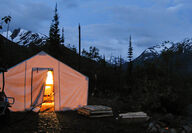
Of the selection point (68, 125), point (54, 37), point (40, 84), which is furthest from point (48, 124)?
point (54, 37)

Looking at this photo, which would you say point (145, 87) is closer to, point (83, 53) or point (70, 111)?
point (70, 111)

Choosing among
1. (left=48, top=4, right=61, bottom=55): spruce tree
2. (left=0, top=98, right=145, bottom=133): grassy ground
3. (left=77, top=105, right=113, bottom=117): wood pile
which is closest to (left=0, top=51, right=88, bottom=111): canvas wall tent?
(left=0, top=98, right=145, bottom=133): grassy ground

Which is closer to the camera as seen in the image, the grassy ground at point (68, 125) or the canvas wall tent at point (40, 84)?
the grassy ground at point (68, 125)

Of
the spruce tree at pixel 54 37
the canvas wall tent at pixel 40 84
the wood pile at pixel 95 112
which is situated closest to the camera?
the wood pile at pixel 95 112

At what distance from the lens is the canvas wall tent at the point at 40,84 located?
919 centimetres

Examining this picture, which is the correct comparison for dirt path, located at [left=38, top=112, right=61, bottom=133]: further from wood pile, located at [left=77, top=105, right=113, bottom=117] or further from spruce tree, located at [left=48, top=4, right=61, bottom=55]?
spruce tree, located at [left=48, top=4, right=61, bottom=55]

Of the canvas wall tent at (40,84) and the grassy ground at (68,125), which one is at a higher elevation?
the canvas wall tent at (40,84)

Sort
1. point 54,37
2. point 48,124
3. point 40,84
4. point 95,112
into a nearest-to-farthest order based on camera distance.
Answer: point 48,124 < point 95,112 < point 40,84 < point 54,37

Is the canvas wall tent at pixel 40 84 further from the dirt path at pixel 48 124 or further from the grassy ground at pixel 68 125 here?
the dirt path at pixel 48 124

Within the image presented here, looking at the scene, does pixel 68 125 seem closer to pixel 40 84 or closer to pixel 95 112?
pixel 95 112

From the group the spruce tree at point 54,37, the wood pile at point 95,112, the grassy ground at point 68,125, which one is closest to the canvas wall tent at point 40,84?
the grassy ground at point 68,125

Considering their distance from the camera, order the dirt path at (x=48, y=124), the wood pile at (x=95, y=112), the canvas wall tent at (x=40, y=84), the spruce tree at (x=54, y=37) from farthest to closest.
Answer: the spruce tree at (x=54, y=37), the canvas wall tent at (x=40, y=84), the wood pile at (x=95, y=112), the dirt path at (x=48, y=124)

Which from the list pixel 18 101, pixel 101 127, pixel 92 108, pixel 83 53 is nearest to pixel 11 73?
pixel 18 101

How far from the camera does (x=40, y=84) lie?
32.2 feet
